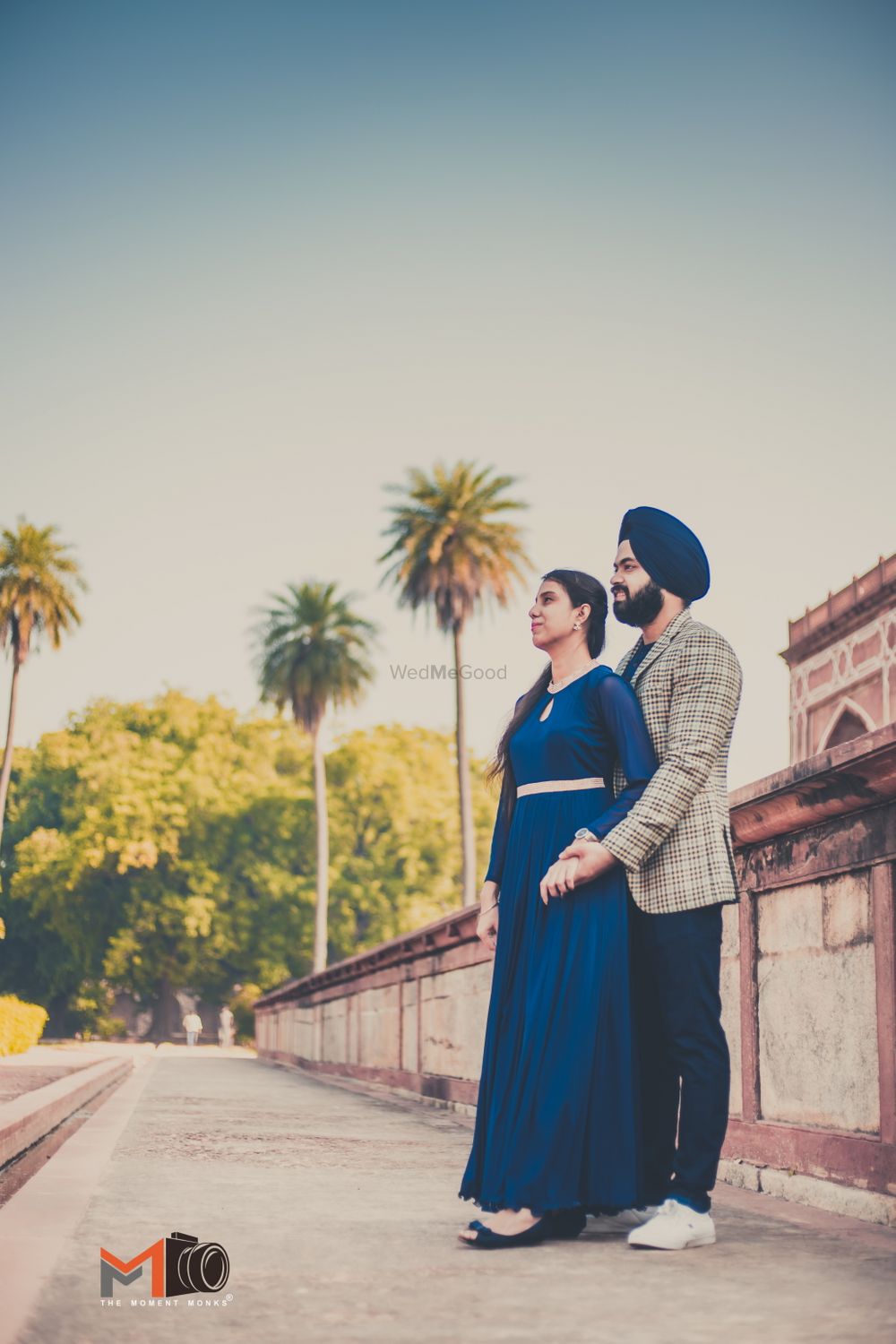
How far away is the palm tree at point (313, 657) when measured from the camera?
49.7 m

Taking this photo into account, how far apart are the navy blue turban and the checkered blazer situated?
0.61ft

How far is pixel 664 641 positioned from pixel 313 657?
46.2 m

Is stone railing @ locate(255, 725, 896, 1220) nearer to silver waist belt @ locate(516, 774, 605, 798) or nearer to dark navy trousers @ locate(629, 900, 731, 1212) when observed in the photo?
dark navy trousers @ locate(629, 900, 731, 1212)

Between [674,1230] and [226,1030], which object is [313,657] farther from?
[674,1230]

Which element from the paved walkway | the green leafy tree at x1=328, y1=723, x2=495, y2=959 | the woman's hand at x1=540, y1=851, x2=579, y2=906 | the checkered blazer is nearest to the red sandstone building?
the green leafy tree at x1=328, y1=723, x2=495, y2=959

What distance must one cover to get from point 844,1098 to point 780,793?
0.98 metres

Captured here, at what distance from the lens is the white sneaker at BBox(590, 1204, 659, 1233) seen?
13.0ft

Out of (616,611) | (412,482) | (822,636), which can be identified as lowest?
(616,611)

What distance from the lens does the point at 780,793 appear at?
186 inches

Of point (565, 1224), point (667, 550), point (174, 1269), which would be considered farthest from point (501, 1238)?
point (667, 550)

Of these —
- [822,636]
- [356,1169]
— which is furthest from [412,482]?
[356,1169]

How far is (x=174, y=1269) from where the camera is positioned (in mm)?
3025

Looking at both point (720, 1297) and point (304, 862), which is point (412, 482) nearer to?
point (304, 862)

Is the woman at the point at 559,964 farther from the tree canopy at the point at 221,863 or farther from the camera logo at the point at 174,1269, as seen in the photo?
the tree canopy at the point at 221,863
